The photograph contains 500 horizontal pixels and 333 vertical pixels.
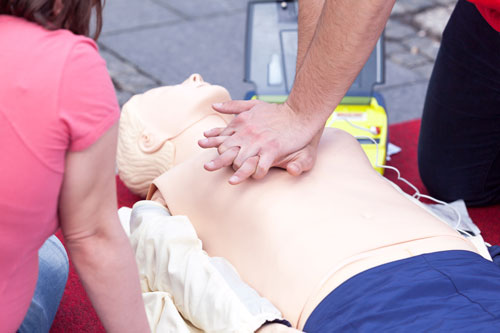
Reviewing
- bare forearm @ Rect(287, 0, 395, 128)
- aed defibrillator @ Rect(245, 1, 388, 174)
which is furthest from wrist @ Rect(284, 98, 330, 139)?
aed defibrillator @ Rect(245, 1, 388, 174)

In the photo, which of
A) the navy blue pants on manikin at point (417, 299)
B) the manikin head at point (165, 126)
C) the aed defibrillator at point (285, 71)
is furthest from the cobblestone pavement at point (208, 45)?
the navy blue pants on manikin at point (417, 299)

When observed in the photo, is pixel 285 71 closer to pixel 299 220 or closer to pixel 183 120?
pixel 183 120

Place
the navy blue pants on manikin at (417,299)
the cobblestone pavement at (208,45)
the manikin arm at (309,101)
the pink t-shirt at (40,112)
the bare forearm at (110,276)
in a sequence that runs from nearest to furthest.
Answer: the pink t-shirt at (40,112) → the bare forearm at (110,276) → the navy blue pants on manikin at (417,299) → the manikin arm at (309,101) → the cobblestone pavement at (208,45)

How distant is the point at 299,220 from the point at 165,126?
59 cm

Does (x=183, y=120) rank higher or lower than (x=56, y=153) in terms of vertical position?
lower

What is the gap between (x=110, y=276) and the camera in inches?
35.3

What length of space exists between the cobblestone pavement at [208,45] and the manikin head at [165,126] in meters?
0.97

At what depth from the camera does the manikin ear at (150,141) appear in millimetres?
1701

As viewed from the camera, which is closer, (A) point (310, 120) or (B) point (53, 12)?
(B) point (53, 12)

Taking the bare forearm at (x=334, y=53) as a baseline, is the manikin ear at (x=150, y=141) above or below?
below

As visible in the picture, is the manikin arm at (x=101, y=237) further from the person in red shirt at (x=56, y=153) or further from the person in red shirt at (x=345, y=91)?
the person in red shirt at (x=345, y=91)

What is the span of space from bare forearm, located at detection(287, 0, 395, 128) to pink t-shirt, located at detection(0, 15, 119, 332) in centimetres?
74

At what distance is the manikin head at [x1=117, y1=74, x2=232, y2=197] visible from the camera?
1700 mm

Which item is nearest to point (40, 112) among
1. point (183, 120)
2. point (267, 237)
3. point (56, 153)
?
point (56, 153)
